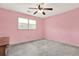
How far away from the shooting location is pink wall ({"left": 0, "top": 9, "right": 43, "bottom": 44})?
85.1 inches

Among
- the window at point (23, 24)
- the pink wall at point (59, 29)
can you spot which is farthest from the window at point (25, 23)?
the pink wall at point (59, 29)

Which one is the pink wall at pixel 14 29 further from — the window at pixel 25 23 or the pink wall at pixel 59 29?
the pink wall at pixel 59 29

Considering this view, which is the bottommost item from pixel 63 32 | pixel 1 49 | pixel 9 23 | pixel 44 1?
pixel 1 49

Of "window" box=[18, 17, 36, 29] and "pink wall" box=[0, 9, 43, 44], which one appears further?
"pink wall" box=[0, 9, 43, 44]

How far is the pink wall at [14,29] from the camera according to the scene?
2.16m

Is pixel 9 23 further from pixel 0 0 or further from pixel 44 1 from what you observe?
pixel 44 1

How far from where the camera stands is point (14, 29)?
7.31 feet

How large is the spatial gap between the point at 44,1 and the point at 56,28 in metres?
1.09

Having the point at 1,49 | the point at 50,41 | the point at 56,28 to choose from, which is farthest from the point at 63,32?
the point at 1,49

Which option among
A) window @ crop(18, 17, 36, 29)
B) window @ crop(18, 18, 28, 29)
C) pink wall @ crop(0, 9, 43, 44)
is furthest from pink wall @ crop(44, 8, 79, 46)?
window @ crop(18, 18, 28, 29)

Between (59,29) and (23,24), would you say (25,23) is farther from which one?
(59,29)

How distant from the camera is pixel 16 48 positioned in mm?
2592

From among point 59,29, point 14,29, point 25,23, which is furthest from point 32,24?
point 59,29

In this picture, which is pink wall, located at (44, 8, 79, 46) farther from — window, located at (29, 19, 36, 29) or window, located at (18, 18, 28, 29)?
window, located at (18, 18, 28, 29)
